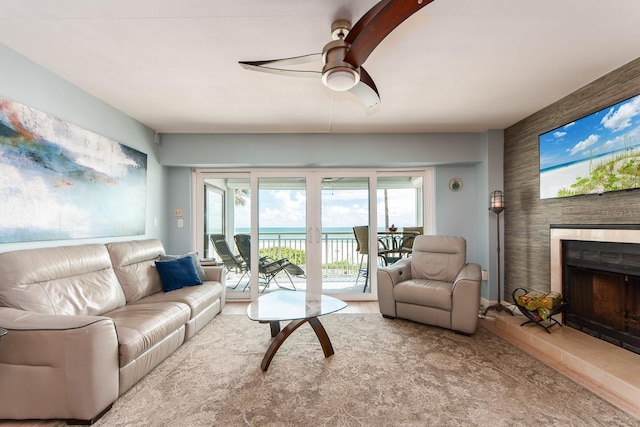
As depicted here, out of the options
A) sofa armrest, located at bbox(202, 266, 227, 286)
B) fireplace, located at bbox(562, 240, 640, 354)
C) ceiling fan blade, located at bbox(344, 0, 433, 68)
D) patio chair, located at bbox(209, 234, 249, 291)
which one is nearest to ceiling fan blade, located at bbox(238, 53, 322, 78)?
ceiling fan blade, located at bbox(344, 0, 433, 68)

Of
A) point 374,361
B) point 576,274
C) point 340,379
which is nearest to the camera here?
point 340,379

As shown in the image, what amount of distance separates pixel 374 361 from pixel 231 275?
2667mm

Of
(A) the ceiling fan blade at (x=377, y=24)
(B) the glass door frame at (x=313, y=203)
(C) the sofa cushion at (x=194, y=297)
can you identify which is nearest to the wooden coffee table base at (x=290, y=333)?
(C) the sofa cushion at (x=194, y=297)

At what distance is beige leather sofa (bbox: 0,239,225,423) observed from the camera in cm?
162

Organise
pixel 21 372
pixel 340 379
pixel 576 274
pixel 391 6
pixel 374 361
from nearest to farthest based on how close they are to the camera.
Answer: pixel 391 6
pixel 21 372
pixel 340 379
pixel 374 361
pixel 576 274

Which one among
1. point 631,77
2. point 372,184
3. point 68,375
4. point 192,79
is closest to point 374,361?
point 68,375

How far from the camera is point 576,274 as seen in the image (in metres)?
2.80

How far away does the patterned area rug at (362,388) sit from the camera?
170 centimetres

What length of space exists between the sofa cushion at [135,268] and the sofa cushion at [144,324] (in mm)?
230

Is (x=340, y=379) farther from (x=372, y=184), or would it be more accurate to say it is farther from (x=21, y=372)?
(x=372, y=184)

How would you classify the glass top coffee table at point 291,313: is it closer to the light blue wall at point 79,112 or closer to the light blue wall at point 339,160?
the light blue wall at point 79,112

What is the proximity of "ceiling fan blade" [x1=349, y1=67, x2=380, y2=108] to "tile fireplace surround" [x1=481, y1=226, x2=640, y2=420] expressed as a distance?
2.23 metres

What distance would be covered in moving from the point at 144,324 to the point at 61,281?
0.74 m

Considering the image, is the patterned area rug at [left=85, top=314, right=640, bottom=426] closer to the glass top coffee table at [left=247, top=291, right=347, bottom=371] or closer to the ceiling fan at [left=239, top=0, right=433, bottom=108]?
the glass top coffee table at [left=247, top=291, right=347, bottom=371]
